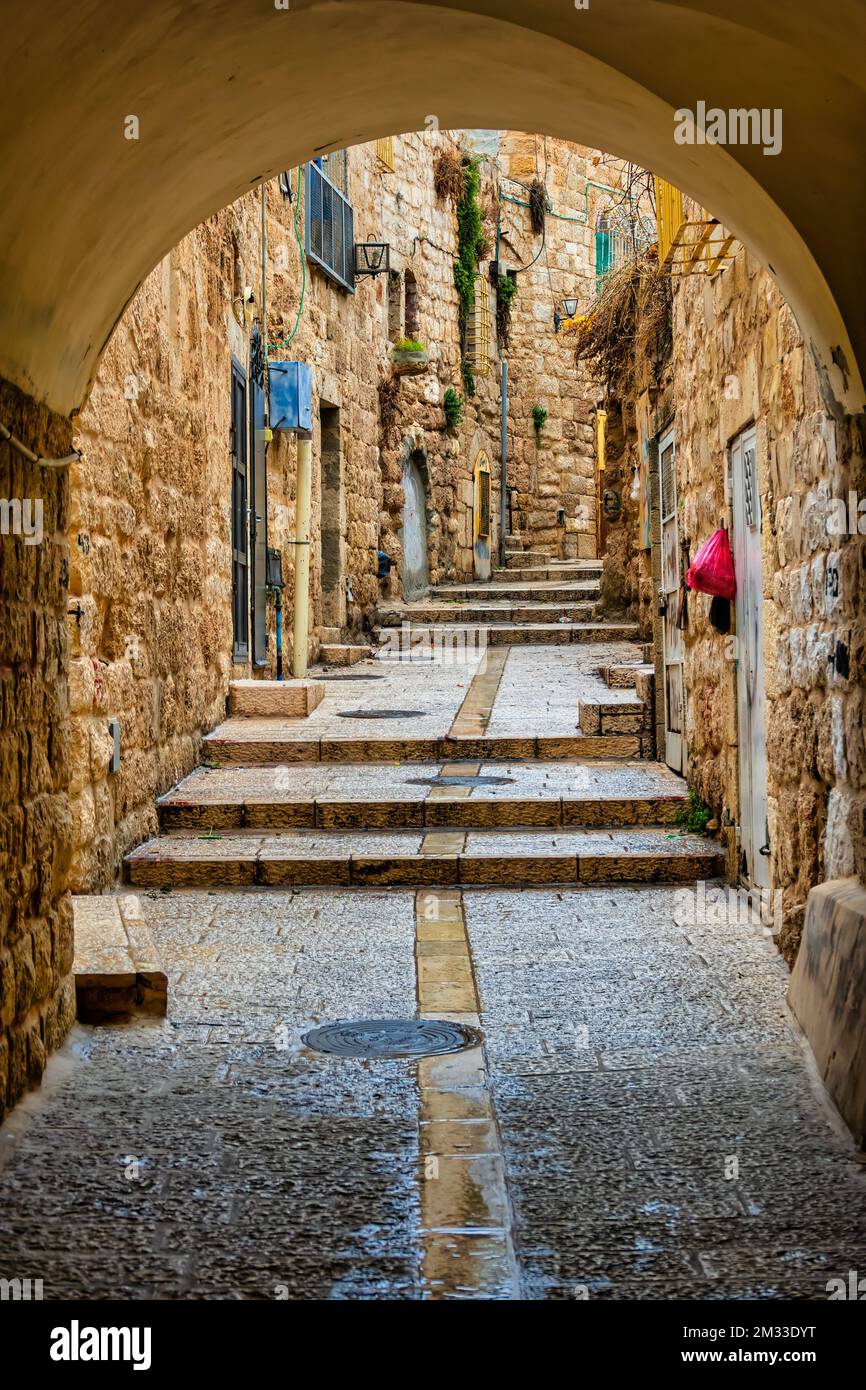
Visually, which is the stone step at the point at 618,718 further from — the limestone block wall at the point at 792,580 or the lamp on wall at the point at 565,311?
the lamp on wall at the point at 565,311

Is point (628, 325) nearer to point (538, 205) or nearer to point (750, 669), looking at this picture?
point (750, 669)

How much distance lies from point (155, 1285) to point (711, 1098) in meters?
1.82

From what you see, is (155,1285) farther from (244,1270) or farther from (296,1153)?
(296,1153)

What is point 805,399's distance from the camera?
5016 mm

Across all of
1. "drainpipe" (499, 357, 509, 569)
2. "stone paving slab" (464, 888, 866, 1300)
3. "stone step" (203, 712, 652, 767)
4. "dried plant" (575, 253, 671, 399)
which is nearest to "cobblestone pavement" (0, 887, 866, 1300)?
"stone paving slab" (464, 888, 866, 1300)

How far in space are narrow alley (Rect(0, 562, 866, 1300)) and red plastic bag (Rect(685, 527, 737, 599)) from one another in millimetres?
1400

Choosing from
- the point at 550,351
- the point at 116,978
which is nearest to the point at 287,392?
the point at 116,978

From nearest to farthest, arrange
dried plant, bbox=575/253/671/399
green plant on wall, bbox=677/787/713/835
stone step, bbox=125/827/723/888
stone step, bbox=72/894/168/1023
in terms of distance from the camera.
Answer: stone step, bbox=72/894/168/1023 → stone step, bbox=125/827/723/888 → green plant on wall, bbox=677/787/713/835 → dried plant, bbox=575/253/671/399

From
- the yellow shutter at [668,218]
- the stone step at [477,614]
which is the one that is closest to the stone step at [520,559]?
the stone step at [477,614]

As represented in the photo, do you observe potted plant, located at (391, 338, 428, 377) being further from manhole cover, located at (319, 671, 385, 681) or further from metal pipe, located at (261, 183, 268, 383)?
metal pipe, located at (261, 183, 268, 383)

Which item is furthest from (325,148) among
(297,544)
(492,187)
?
(492,187)

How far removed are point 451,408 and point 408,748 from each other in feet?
38.3

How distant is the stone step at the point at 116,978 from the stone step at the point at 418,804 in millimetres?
2850

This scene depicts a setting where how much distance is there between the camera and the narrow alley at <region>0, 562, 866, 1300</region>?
304 centimetres
